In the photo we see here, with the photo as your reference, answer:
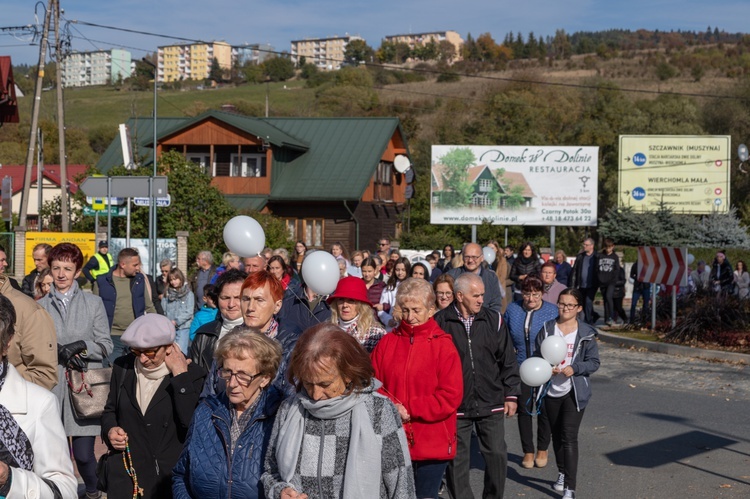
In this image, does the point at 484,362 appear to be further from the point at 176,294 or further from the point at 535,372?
the point at 176,294

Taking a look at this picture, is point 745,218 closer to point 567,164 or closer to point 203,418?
point 567,164

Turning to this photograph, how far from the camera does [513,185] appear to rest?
4262 centimetres

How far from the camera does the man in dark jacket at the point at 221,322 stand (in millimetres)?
5638

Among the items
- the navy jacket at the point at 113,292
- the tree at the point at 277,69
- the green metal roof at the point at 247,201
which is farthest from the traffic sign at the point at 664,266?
the tree at the point at 277,69

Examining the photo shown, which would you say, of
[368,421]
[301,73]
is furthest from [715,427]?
[301,73]

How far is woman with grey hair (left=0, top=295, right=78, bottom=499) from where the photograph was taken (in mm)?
3131

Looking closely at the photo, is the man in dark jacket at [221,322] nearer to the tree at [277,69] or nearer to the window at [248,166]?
the window at [248,166]

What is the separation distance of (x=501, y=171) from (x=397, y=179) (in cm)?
1181

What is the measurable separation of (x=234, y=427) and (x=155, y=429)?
0.88 metres

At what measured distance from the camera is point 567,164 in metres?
42.5

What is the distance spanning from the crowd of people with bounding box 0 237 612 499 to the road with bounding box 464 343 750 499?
0.49 metres

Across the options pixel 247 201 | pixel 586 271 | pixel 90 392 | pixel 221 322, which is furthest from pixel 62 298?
pixel 247 201

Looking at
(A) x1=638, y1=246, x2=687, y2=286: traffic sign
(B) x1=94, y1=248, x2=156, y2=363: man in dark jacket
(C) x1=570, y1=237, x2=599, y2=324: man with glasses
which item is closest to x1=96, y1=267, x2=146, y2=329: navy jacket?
(B) x1=94, y1=248, x2=156, y2=363: man in dark jacket

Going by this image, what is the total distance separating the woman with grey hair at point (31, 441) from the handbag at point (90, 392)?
99.0 inches
